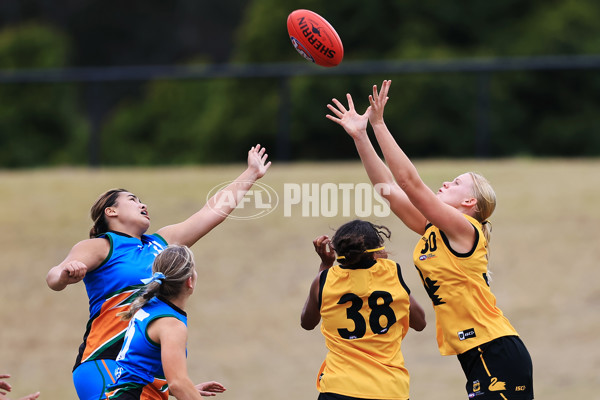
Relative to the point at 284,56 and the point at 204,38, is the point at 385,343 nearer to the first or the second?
the point at 284,56

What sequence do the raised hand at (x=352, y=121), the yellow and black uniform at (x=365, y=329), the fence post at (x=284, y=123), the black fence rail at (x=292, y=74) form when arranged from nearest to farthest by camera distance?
the yellow and black uniform at (x=365, y=329), the raised hand at (x=352, y=121), the black fence rail at (x=292, y=74), the fence post at (x=284, y=123)

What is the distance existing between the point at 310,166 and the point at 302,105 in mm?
2570

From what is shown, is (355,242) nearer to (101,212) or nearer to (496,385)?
(496,385)

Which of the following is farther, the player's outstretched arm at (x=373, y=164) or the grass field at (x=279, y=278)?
the grass field at (x=279, y=278)

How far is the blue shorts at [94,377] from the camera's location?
14.0 ft

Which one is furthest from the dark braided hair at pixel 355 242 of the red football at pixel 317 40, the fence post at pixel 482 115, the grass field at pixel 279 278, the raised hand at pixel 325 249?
the fence post at pixel 482 115

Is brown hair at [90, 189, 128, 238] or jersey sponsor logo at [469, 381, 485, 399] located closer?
jersey sponsor logo at [469, 381, 485, 399]

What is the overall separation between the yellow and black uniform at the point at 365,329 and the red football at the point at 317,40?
181 cm

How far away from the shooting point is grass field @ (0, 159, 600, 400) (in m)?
9.30

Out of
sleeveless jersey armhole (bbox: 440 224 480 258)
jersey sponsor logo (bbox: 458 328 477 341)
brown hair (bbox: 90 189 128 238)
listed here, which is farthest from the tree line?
jersey sponsor logo (bbox: 458 328 477 341)

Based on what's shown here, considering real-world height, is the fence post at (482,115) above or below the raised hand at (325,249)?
above

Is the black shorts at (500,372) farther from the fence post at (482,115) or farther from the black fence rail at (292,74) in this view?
the fence post at (482,115)

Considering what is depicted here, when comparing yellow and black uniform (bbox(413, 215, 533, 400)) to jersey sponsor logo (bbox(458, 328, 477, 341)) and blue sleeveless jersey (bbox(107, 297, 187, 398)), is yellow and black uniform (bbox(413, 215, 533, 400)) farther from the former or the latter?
blue sleeveless jersey (bbox(107, 297, 187, 398))

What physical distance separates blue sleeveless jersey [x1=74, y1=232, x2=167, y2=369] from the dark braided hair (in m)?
0.98
